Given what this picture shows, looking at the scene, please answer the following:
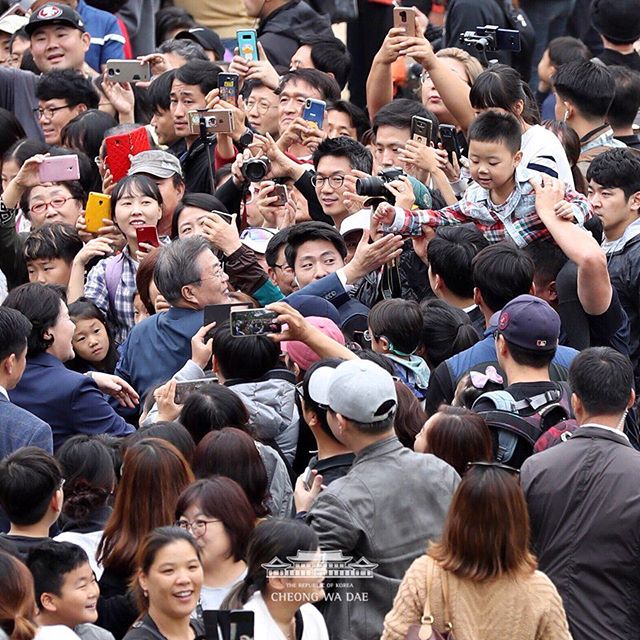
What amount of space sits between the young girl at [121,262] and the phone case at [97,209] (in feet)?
0.32

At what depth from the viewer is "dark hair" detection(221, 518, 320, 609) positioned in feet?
13.5

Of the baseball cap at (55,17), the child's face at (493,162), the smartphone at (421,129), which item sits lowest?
→ the baseball cap at (55,17)

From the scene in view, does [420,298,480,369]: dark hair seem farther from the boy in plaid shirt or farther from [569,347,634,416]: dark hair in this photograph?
[569,347,634,416]: dark hair

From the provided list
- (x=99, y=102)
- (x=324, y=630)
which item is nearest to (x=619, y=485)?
(x=324, y=630)

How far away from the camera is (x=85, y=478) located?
486cm

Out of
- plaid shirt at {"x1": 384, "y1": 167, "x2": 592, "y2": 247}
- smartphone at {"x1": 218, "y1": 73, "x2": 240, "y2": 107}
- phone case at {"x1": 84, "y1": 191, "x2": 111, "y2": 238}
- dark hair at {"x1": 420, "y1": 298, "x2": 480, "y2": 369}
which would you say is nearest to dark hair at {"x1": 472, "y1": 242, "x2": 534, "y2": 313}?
dark hair at {"x1": 420, "y1": 298, "x2": 480, "y2": 369}

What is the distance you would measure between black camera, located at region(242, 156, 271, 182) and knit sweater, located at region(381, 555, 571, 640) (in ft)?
11.1

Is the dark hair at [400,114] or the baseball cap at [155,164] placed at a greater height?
the dark hair at [400,114]

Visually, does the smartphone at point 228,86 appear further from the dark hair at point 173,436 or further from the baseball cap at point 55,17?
the dark hair at point 173,436

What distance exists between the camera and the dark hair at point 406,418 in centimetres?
507

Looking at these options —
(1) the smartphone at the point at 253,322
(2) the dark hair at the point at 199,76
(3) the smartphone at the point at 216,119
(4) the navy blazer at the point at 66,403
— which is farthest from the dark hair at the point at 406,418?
(2) the dark hair at the point at 199,76

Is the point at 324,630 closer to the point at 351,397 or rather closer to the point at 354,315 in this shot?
the point at 351,397

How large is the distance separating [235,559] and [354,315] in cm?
216

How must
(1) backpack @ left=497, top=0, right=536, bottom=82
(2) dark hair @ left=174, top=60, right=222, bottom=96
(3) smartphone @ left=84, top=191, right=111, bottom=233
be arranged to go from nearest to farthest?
(3) smartphone @ left=84, top=191, right=111, bottom=233, (2) dark hair @ left=174, top=60, right=222, bottom=96, (1) backpack @ left=497, top=0, right=536, bottom=82
